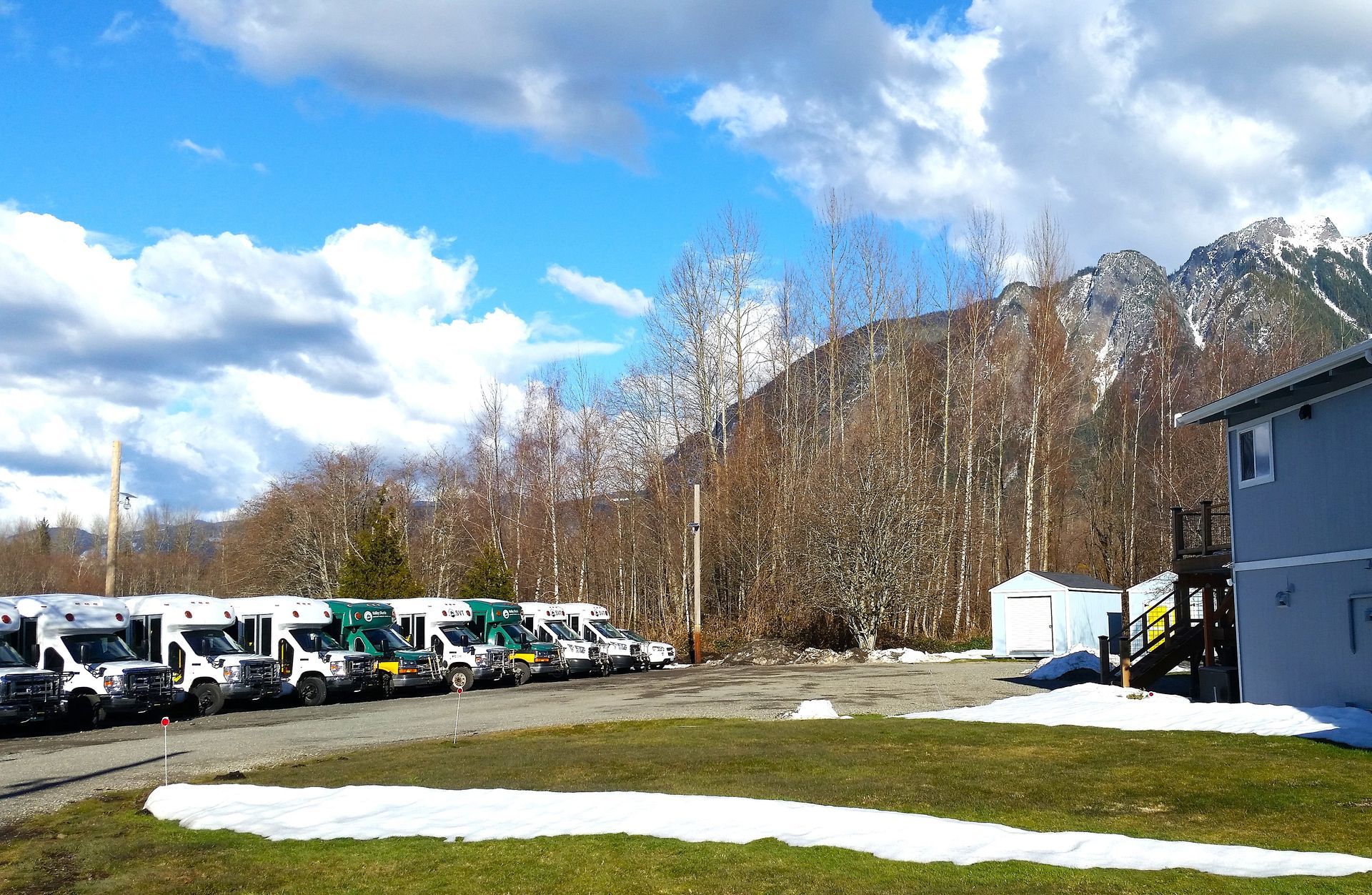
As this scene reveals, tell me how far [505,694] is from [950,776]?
19282 millimetres

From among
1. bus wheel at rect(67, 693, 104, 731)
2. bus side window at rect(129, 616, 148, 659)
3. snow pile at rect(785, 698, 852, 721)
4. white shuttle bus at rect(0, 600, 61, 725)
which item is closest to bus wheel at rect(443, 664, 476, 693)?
bus side window at rect(129, 616, 148, 659)

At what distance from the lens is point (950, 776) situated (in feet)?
45.2

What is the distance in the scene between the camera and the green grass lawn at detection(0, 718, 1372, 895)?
29.3 ft

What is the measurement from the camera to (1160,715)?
1944cm

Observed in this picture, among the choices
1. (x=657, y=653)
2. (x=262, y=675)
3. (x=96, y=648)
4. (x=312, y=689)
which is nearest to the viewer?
(x=96, y=648)

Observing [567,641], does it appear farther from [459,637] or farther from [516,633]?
[459,637]

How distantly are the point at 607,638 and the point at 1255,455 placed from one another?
2550cm

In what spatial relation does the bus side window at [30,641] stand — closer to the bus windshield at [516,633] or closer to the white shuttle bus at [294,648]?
the white shuttle bus at [294,648]

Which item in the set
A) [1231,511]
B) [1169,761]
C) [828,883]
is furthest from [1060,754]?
[1231,511]

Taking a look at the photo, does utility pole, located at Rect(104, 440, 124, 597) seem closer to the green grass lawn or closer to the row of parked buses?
the row of parked buses

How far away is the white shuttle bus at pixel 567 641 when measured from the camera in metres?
39.3

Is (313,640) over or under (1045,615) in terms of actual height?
over

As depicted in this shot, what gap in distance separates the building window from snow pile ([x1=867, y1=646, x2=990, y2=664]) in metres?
21.4

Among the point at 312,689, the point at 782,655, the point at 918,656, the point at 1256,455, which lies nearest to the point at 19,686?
the point at 312,689
